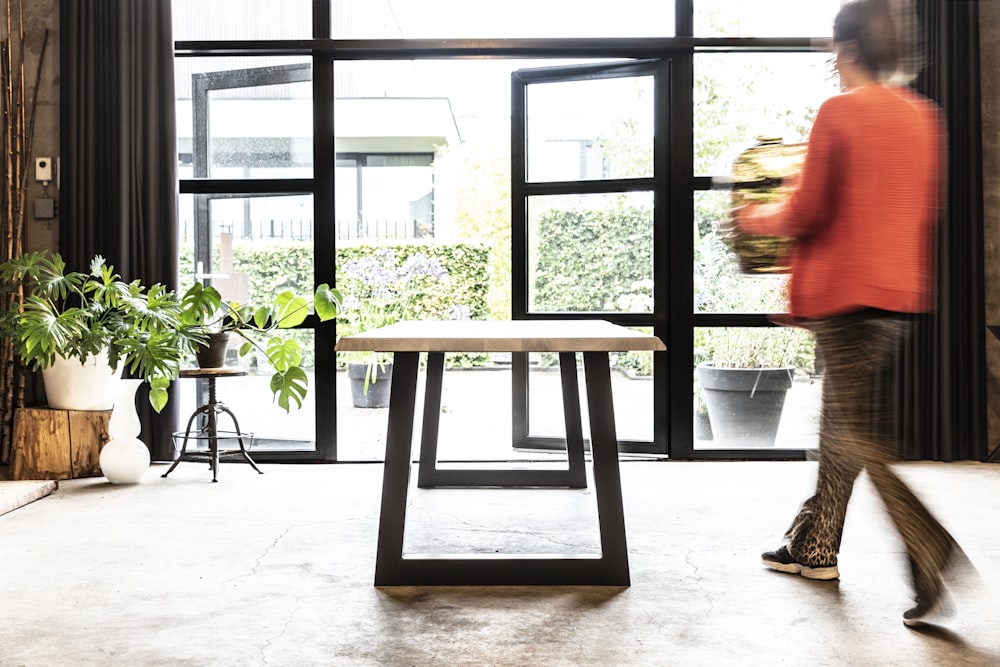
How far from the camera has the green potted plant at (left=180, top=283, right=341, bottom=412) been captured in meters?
3.89

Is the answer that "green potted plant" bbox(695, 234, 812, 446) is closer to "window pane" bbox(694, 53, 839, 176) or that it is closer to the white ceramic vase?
"window pane" bbox(694, 53, 839, 176)

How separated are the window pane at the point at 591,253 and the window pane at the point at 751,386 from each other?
16.8 inches

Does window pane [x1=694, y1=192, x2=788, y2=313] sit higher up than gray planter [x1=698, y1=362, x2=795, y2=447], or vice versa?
window pane [x1=694, y1=192, x2=788, y2=313]

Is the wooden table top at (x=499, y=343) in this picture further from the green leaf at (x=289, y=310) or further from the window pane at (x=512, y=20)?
the window pane at (x=512, y=20)

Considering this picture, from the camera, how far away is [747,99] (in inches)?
175

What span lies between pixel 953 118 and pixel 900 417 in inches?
56.2

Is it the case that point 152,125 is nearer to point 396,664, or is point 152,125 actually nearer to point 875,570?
point 396,664

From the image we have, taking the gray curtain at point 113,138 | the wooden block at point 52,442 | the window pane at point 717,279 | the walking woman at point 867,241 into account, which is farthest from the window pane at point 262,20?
the walking woman at point 867,241

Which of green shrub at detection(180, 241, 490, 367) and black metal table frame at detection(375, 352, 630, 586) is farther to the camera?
green shrub at detection(180, 241, 490, 367)

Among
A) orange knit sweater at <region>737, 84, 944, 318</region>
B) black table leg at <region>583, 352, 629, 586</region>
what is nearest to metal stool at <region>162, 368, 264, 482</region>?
black table leg at <region>583, 352, 629, 586</region>

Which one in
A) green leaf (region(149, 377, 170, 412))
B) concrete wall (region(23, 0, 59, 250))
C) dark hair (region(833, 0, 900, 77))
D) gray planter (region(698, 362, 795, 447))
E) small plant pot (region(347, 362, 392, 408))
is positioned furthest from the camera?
small plant pot (region(347, 362, 392, 408))

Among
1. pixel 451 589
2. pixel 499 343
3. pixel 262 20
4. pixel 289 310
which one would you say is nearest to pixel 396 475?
pixel 451 589

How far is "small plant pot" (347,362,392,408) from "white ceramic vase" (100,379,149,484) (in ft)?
9.00

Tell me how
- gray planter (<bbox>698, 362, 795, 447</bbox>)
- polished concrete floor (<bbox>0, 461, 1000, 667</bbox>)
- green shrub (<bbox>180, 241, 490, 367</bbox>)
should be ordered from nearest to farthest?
polished concrete floor (<bbox>0, 461, 1000, 667</bbox>) < gray planter (<bbox>698, 362, 795, 447</bbox>) < green shrub (<bbox>180, 241, 490, 367</bbox>)
